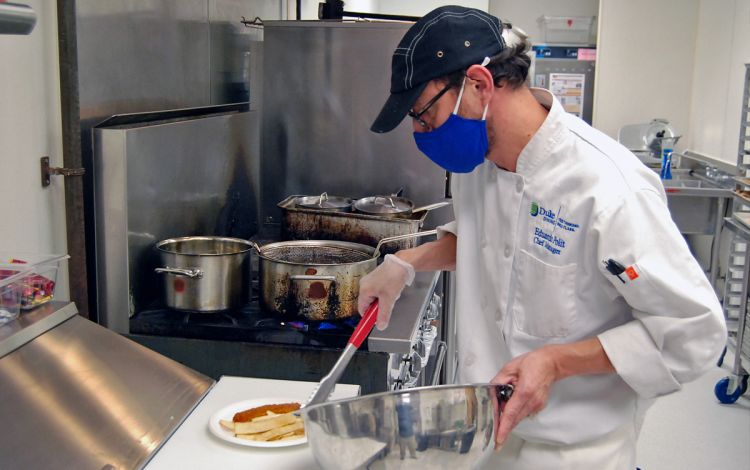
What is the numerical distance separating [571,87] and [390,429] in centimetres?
588

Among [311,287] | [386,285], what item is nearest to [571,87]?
[311,287]

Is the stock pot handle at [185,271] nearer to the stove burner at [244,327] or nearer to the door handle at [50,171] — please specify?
the stove burner at [244,327]

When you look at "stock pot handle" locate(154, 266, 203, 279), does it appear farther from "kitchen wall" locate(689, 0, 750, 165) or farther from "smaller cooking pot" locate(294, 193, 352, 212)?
"kitchen wall" locate(689, 0, 750, 165)

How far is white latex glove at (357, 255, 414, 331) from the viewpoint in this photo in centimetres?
146

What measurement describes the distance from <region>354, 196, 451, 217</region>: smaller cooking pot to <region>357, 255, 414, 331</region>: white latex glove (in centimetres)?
73

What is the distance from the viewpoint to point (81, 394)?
127cm

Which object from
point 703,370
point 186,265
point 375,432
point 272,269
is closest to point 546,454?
point 703,370

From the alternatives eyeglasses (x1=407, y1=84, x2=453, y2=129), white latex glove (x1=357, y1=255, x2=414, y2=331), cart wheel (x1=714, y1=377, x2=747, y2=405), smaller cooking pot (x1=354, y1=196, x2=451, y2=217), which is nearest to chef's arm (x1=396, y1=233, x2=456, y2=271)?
white latex glove (x1=357, y1=255, x2=414, y2=331)

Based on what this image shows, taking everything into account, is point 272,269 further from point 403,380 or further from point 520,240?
point 520,240

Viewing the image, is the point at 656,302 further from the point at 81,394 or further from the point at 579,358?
the point at 81,394

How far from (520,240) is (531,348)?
183 mm

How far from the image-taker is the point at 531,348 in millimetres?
1327

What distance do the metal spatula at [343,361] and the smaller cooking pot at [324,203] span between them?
83 centimetres

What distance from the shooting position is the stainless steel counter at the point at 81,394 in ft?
3.74
